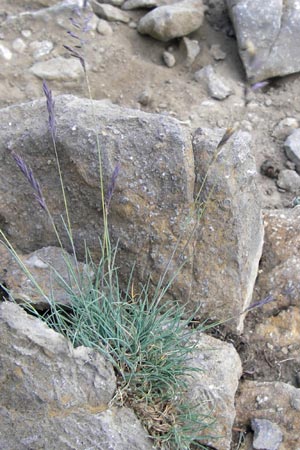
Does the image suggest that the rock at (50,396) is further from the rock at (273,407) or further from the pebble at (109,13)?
the pebble at (109,13)

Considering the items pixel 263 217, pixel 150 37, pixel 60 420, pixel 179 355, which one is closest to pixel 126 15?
pixel 150 37

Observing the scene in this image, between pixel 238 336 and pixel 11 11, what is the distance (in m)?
3.16

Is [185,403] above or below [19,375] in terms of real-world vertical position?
below

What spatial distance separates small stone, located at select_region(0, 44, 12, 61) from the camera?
176 inches

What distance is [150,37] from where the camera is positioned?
185 inches

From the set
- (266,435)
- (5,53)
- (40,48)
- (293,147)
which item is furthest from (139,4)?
(266,435)

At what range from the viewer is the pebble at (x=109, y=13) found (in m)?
4.76

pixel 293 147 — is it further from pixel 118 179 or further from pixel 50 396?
pixel 50 396

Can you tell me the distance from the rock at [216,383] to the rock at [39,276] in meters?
0.59

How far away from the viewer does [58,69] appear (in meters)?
4.45

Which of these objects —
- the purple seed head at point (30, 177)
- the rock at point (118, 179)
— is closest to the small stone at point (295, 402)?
the rock at point (118, 179)

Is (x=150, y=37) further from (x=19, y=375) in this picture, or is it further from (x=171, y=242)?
(x=19, y=375)

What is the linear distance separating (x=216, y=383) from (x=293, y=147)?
200 centimetres

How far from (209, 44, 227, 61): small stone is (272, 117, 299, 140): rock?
0.73 metres
